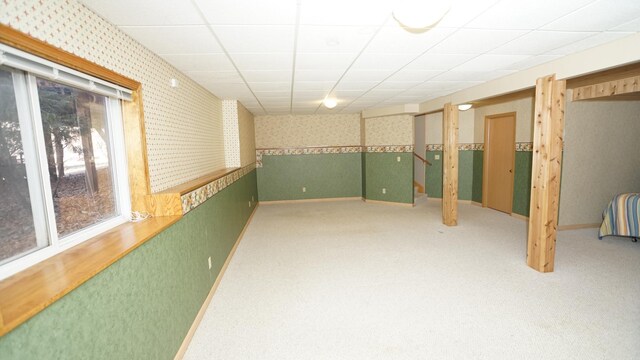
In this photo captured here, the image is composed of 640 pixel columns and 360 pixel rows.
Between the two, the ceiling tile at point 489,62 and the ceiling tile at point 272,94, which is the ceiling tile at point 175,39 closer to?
the ceiling tile at point 272,94

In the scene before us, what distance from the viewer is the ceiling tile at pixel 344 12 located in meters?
1.78

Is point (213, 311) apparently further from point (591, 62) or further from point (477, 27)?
point (591, 62)

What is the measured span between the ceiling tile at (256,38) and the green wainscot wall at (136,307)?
1472 mm

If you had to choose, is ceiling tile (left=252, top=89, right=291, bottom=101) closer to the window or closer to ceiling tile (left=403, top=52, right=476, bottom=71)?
ceiling tile (left=403, top=52, right=476, bottom=71)

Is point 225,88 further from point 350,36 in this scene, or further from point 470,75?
point 470,75

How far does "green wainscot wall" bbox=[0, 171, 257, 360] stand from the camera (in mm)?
1056

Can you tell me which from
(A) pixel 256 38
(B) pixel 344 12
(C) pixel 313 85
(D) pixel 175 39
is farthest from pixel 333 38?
(C) pixel 313 85

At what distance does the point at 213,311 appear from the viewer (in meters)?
2.78

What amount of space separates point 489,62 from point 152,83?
338 cm

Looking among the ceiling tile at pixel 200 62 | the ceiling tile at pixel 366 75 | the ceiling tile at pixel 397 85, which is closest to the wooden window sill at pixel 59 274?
the ceiling tile at pixel 200 62

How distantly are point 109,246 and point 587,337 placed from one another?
11.1 feet

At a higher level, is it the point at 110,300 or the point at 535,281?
the point at 110,300

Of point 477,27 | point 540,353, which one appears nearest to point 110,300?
point 540,353

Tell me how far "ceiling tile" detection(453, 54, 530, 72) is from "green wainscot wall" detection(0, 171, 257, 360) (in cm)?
323
